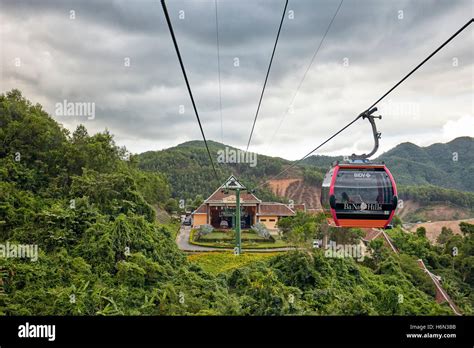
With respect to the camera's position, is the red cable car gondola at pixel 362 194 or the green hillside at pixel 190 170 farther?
the green hillside at pixel 190 170

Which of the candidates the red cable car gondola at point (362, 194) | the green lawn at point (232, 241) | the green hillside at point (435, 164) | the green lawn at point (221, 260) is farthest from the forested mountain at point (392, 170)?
the red cable car gondola at point (362, 194)

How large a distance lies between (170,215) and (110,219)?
23.2 metres

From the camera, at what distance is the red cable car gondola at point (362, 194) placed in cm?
733

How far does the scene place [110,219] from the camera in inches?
550

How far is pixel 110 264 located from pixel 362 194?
7353 mm

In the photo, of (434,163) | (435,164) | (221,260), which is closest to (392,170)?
(435,164)

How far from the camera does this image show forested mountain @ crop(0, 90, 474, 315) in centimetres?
977

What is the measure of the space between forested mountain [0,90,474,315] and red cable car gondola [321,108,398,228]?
382 cm

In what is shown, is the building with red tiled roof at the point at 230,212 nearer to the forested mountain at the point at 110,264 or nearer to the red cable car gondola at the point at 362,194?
the forested mountain at the point at 110,264

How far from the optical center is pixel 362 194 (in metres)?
7.32

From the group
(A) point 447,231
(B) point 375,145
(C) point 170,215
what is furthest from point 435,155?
(B) point 375,145

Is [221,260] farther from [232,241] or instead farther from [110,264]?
[110,264]

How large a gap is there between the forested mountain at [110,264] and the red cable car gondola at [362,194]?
3.82 meters

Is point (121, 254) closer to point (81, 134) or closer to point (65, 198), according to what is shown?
point (65, 198)
